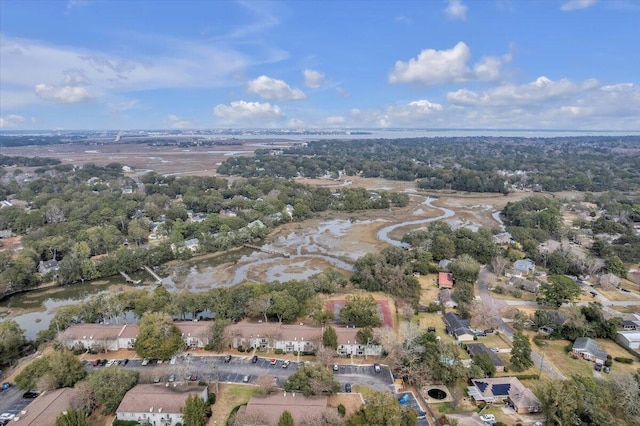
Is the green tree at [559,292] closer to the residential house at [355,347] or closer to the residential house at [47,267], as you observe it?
the residential house at [355,347]

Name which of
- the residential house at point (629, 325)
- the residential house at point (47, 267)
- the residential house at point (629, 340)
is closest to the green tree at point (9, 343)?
the residential house at point (47, 267)

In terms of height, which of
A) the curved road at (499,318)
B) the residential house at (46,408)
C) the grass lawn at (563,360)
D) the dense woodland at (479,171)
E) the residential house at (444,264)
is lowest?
the grass lawn at (563,360)

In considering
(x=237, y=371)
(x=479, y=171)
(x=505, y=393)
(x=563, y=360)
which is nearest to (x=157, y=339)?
(x=237, y=371)

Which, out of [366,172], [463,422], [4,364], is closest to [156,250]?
[4,364]

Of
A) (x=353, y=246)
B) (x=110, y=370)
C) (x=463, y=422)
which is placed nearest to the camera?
(x=463, y=422)

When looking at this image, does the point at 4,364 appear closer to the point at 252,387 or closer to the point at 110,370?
the point at 110,370
